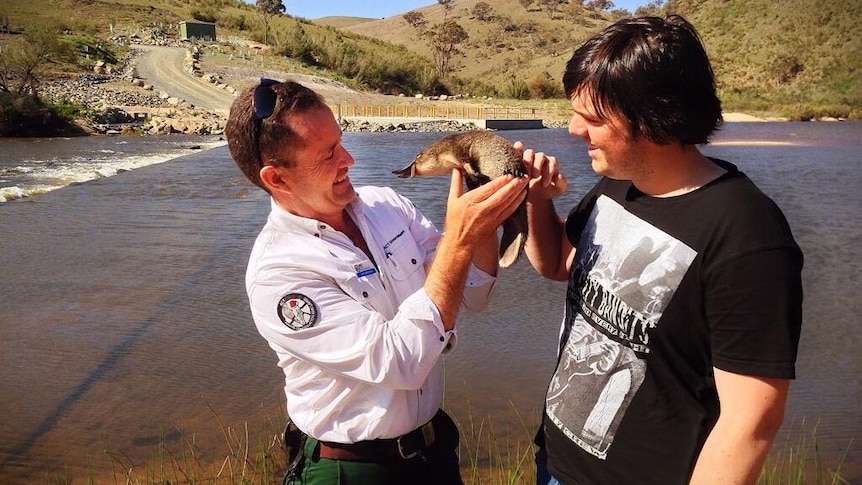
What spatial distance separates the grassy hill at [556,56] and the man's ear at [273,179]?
5133cm

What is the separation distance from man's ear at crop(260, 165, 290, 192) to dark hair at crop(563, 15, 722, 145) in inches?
37.7

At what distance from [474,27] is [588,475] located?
109 meters

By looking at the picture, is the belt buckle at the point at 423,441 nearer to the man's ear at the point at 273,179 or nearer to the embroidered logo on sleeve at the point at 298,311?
the embroidered logo on sleeve at the point at 298,311

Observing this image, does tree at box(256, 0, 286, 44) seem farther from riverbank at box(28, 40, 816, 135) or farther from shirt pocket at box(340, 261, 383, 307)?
shirt pocket at box(340, 261, 383, 307)

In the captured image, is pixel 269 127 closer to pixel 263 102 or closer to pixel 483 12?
pixel 263 102

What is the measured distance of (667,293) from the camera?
1805 mm

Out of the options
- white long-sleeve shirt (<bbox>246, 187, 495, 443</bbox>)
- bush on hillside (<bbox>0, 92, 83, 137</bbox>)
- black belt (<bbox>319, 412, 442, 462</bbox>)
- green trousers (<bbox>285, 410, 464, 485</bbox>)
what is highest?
white long-sleeve shirt (<bbox>246, 187, 495, 443</bbox>)

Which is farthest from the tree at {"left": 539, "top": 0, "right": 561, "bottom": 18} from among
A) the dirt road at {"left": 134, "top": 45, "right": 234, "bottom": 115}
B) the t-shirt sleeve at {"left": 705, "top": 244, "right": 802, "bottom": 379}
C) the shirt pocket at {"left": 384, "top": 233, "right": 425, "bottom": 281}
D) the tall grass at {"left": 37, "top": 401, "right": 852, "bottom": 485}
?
the t-shirt sleeve at {"left": 705, "top": 244, "right": 802, "bottom": 379}

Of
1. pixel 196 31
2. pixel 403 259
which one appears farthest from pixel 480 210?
pixel 196 31

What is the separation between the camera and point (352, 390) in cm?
208

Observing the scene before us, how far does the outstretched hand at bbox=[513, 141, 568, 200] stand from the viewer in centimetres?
235

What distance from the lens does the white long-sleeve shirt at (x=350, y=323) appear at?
1.94 metres

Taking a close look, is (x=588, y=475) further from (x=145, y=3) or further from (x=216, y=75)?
(x=145, y=3)

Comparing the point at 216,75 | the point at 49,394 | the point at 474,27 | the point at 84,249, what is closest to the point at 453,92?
the point at 216,75
